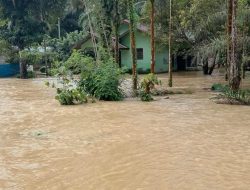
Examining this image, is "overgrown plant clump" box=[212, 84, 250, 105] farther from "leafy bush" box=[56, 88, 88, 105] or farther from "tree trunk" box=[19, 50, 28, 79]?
"tree trunk" box=[19, 50, 28, 79]

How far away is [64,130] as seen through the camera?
506 inches

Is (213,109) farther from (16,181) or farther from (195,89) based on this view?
(16,181)

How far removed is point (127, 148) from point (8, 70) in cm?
3748

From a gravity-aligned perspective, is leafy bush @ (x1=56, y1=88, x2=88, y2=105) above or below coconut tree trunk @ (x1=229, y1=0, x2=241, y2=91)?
below

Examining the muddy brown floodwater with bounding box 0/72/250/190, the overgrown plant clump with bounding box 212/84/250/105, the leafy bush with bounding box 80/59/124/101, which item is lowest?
the muddy brown floodwater with bounding box 0/72/250/190

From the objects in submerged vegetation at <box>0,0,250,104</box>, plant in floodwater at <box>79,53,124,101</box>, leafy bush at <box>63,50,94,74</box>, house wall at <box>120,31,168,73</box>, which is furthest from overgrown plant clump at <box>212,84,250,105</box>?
house wall at <box>120,31,168,73</box>

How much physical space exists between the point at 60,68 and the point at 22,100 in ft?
11.0

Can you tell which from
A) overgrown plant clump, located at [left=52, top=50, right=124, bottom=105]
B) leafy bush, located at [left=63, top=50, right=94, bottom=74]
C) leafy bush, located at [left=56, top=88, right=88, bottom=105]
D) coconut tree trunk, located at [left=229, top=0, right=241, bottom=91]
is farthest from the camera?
leafy bush, located at [left=63, top=50, right=94, bottom=74]

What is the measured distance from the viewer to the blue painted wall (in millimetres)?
44969

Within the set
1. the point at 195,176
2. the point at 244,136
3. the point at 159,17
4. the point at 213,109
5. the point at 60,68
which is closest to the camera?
the point at 195,176

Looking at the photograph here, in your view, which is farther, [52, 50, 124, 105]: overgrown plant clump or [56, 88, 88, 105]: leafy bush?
[52, 50, 124, 105]: overgrown plant clump

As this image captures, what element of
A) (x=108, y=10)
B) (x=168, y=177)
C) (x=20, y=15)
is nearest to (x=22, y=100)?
(x=108, y=10)

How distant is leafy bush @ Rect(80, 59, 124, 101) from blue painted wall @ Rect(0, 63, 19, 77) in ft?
86.1

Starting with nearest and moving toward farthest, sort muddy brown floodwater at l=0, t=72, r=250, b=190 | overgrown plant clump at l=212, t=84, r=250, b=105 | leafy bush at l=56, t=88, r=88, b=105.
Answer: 1. muddy brown floodwater at l=0, t=72, r=250, b=190
2. overgrown plant clump at l=212, t=84, r=250, b=105
3. leafy bush at l=56, t=88, r=88, b=105
